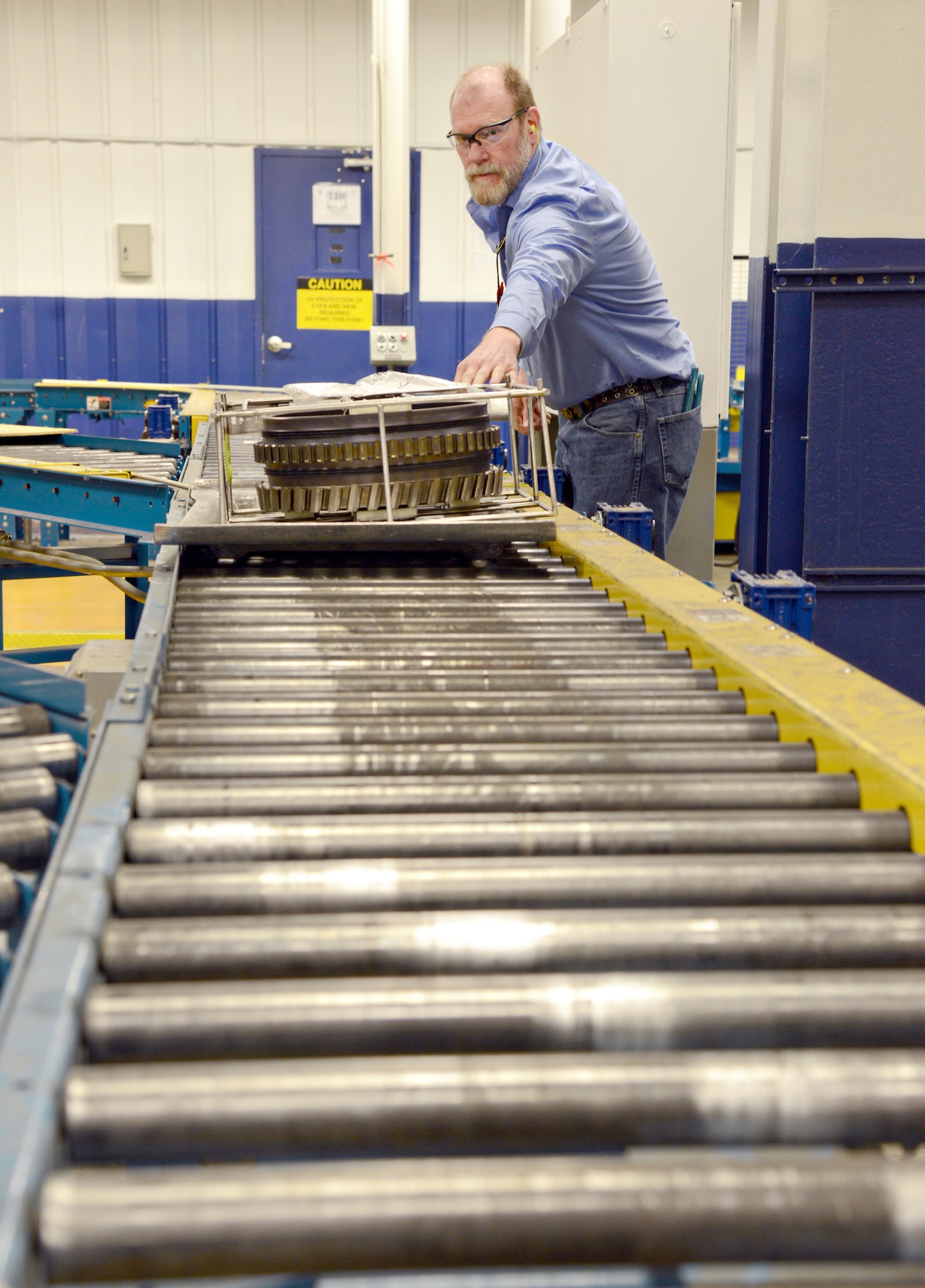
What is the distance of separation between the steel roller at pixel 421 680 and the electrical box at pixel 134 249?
326 inches

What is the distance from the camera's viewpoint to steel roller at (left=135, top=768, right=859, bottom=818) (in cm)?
117

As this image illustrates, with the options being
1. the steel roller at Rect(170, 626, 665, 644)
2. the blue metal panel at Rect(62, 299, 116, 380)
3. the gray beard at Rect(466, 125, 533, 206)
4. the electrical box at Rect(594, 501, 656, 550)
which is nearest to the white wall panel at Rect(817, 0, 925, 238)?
the gray beard at Rect(466, 125, 533, 206)

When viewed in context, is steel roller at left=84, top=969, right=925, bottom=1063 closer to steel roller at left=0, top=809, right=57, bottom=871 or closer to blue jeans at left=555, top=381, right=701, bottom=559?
steel roller at left=0, top=809, right=57, bottom=871

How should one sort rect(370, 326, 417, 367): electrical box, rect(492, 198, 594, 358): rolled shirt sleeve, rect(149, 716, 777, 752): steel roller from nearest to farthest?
1. rect(149, 716, 777, 752): steel roller
2. rect(492, 198, 594, 358): rolled shirt sleeve
3. rect(370, 326, 417, 367): electrical box

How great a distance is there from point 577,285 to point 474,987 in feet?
7.77

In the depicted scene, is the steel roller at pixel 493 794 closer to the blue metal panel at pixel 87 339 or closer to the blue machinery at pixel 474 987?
the blue machinery at pixel 474 987

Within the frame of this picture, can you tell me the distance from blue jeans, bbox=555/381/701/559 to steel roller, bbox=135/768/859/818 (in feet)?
6.48

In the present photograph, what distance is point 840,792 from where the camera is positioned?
4.08ft

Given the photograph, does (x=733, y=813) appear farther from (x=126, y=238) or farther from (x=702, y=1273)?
(x=126, y=238)

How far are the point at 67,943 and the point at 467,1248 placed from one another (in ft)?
1.22

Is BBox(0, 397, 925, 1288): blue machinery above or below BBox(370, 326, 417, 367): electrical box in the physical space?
below

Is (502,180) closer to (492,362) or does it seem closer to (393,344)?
(492,362)

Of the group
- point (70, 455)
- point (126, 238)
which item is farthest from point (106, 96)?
point (70, 455)

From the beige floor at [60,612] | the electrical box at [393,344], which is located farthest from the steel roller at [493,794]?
the electrical box at [393,344]
